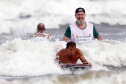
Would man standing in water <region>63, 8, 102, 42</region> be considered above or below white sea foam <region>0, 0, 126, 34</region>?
below

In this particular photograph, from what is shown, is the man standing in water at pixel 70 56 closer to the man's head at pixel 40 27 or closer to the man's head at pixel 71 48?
the man's head at pixel 71 48

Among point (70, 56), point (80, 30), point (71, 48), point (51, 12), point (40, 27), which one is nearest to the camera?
point (71, 48)

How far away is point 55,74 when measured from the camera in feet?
15.5

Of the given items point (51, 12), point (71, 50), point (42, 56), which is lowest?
point (42, 56)

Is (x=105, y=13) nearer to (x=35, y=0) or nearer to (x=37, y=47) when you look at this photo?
(x=35, y=0)

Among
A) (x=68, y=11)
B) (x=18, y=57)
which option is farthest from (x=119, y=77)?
(x=68, y=11)

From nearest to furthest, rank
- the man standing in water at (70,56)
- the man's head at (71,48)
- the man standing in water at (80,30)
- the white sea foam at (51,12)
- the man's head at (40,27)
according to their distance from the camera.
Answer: the man's head at (71,48), the man standing in water at (70,56), the man standing in water at (80,30), the man's head at (40,27), the white sea foam at (51,12)

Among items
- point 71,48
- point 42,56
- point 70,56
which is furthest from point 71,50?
point 42,56

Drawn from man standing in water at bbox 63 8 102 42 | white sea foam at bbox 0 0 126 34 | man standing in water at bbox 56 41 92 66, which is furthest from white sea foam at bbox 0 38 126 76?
white sea foam at bbox 0 0 126 34

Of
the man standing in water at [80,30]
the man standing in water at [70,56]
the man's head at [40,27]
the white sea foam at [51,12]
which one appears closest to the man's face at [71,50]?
the man standing in water at [70,56]

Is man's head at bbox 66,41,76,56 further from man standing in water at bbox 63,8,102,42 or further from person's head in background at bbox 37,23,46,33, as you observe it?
person's head in background at bbox 37,23,46,33

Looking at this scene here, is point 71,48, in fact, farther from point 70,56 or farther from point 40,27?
point 40,27

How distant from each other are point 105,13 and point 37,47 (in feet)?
41.0

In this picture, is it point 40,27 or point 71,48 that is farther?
point 40,27
